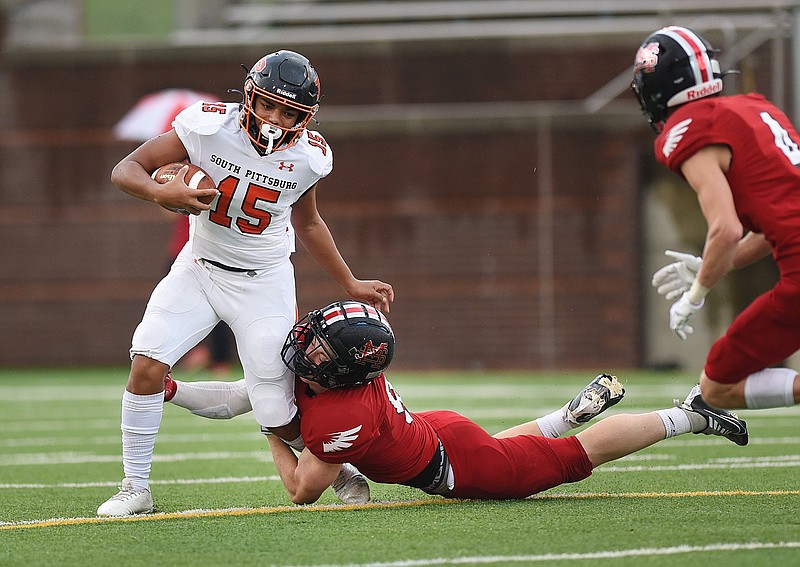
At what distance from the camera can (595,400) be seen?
4.90 metres

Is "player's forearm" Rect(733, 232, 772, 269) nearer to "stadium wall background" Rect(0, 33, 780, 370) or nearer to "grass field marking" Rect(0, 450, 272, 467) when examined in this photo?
"grass field marking" Rect(0, 450, 272, 467)

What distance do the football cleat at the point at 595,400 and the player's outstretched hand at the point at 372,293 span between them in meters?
0.94

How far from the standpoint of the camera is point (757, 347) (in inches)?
161

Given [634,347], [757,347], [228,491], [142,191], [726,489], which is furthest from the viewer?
[634,347]

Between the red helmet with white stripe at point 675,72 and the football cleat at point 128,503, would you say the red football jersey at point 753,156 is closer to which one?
the red helmet with white stripe at point 675,72

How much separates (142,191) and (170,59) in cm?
998

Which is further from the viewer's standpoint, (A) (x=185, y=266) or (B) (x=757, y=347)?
(A) (x=185, y=266)

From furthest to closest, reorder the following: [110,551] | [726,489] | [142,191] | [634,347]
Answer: [634,347]
[726,489]
[142,191]
[110,551]

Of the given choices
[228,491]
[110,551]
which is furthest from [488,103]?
[110,551]

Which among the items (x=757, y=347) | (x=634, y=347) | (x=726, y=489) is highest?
(x=757, y=347)

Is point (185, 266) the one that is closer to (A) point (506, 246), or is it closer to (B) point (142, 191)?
(B) point (142, 191)

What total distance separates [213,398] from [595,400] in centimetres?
161

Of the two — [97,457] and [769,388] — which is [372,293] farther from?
[97,457]

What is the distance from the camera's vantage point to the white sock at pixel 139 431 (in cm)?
472
